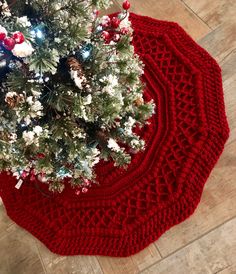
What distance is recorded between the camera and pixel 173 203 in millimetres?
1320

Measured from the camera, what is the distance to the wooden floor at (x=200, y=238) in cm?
126

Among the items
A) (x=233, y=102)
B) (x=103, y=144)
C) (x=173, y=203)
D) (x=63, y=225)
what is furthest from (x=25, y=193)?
(x=233, y=102)

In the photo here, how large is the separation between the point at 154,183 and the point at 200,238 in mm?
228

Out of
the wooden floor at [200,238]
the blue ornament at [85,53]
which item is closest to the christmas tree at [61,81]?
the blue ornament at [85,53]

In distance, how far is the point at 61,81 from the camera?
3.56 ft

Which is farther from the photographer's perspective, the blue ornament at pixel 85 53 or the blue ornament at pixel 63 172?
the blue ornament at pixel 63 172

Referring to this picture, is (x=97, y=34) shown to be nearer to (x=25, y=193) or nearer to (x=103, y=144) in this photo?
(x=103, y=144)

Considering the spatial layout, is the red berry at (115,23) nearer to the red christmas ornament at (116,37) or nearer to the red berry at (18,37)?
the red christmas ornament at (116,37)

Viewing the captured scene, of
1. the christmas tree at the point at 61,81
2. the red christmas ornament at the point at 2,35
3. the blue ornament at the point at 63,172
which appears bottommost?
the blue ornament at the point at 63,172

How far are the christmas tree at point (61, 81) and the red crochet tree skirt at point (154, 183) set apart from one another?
197mm

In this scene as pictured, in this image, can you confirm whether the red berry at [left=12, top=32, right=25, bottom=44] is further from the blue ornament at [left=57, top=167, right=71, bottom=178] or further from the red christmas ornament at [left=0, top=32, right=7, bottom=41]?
the blue ornament at [left=57, top=167, right=71, bottom=178]

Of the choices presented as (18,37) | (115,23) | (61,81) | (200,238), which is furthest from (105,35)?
(200,238)

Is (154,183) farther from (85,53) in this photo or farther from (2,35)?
(2,35)

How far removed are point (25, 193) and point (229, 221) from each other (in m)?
0.71
